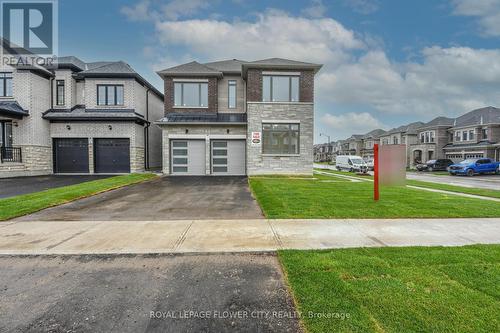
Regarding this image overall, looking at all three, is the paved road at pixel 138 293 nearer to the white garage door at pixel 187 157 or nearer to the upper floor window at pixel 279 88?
the upper floor window at pixel 279 88

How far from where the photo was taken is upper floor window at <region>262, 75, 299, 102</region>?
61.4 ft

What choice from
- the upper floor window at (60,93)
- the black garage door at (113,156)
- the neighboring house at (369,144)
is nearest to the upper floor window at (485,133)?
the neighboring house at (369,144)

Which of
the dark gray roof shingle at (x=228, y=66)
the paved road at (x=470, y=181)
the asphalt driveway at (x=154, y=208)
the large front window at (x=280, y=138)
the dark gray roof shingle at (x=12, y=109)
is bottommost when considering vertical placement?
the paved road at (x=470, y=181)

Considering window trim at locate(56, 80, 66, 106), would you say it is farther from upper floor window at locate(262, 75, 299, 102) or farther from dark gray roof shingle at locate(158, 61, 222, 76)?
upper floor window at locate(262, 75, 299, 102)

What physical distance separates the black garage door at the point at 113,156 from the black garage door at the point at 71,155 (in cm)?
101

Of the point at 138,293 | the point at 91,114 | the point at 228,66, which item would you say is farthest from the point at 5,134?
the point at 138,293

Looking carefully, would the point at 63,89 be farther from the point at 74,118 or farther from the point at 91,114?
the point at 91,114

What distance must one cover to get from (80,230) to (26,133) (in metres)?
19.5

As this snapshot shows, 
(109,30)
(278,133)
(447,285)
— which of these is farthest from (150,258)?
(109,30)

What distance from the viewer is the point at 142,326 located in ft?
8.66

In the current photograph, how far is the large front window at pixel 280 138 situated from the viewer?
18.8m

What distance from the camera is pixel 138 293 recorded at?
10.7 ft

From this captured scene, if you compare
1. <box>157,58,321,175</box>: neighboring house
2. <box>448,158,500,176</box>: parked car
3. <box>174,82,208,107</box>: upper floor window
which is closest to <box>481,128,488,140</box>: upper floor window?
<box>448,158,500,176</box>: parked car

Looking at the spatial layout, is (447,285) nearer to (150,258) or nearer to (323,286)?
(323,286)
